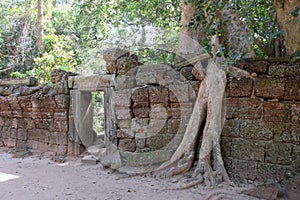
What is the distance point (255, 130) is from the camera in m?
4.16

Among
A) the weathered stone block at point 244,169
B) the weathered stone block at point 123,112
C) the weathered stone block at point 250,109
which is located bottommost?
the weathered stone block at point 244,169

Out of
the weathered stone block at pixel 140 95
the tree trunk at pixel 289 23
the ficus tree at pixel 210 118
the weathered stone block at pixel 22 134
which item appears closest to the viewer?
the tree trunk at pixel 289 23

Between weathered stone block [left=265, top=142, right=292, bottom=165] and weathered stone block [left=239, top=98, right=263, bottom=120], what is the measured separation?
0.46 meters

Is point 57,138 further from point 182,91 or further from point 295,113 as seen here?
point 295,113

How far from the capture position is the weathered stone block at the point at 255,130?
13.4ft

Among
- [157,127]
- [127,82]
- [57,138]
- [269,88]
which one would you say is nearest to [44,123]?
[57,138]

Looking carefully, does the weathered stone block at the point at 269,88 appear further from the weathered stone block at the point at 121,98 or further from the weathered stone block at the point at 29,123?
the weathered stone block at the point at 29,123

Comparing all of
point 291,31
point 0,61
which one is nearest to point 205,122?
point 291,31

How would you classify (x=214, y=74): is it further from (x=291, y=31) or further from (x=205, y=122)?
(x=291, y=31)

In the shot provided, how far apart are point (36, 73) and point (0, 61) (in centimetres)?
410

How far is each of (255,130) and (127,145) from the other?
2.38 metres

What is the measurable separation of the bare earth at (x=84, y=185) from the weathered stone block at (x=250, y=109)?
1103 mm

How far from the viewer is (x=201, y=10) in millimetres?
3295

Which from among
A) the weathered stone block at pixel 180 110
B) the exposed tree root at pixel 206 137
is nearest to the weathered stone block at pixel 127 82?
the weathered stone block at pixel 180 110
